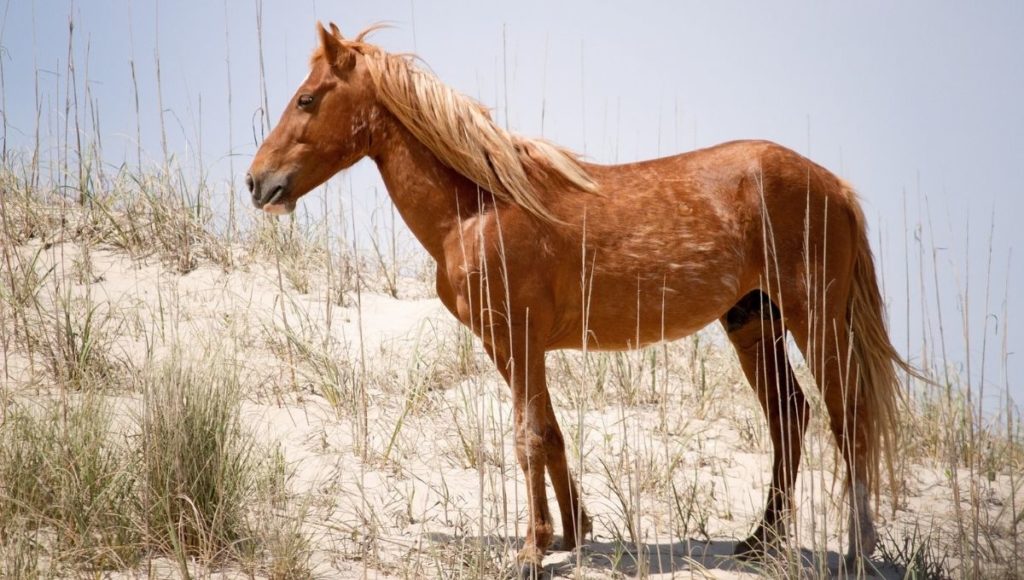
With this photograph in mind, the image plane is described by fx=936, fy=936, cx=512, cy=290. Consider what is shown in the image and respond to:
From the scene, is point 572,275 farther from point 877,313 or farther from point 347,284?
point 347,284

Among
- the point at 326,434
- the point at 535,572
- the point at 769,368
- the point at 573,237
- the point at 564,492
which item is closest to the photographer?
the point at 535,572

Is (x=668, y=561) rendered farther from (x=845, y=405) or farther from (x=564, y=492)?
(x=845, y=405)

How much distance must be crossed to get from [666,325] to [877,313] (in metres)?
1.08

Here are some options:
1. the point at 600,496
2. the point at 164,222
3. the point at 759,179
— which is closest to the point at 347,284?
the point at 164,222

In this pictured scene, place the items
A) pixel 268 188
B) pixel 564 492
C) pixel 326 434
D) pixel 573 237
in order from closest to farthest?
1. pixel 268 188
2. pixel 573 237
3. pixel 564 492
4. pixel 326 434

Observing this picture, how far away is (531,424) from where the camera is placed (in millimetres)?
3797

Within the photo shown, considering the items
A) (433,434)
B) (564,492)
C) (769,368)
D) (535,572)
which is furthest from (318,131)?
(769,368)

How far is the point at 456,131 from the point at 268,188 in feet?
2.72

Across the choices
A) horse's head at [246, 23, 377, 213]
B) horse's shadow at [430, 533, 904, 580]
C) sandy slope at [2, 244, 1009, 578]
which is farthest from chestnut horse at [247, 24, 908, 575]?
sandy slope at [2, 244, 1009, 578]

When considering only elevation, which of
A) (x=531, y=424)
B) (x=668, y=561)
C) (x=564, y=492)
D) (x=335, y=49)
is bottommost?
(x=668, y=561)

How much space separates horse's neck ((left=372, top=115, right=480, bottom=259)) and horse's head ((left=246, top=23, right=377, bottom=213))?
13cm

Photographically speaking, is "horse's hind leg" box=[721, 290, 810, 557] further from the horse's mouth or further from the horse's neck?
the horse's mouth

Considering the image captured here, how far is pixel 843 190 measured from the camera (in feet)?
14.5

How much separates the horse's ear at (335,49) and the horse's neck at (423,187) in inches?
11.6
